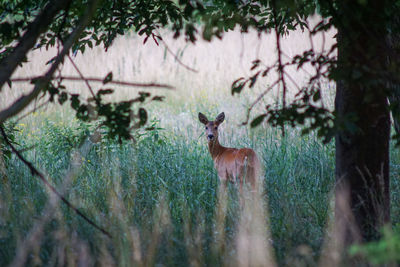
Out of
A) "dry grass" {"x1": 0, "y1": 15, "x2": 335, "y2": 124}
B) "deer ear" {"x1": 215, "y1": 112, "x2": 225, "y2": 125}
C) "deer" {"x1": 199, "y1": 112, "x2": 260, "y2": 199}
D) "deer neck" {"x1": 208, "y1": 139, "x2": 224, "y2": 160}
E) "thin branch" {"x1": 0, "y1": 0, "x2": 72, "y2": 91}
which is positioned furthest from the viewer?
"dry grass" {"x1": 0, "y1": 15, "x2": 335, "y2": 124}

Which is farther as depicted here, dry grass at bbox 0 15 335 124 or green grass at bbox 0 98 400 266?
dry grass at bbox 0 15 335 124

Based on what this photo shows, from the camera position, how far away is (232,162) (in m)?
6.50

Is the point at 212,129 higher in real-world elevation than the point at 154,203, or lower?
higher

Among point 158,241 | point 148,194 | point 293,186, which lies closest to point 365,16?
point 158,241

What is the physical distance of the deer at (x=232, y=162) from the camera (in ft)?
18.4

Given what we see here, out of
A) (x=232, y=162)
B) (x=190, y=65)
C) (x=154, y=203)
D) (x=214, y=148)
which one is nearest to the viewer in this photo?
(x=154, y=203)

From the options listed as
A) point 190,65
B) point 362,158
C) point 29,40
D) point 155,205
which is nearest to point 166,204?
point 155,205

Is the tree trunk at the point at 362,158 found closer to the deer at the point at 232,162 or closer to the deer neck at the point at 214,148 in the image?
the deer at the point at 232,162

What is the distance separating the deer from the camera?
221 inches

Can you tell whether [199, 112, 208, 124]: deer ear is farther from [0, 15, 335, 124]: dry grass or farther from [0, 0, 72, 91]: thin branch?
[0, 0, 72, 91]: thin branch

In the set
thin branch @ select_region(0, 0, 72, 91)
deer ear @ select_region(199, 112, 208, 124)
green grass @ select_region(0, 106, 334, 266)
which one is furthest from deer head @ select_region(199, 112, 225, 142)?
thin branch @ select_region(0, 0, 72, 91)

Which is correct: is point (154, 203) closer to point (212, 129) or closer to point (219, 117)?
point (212, 129)

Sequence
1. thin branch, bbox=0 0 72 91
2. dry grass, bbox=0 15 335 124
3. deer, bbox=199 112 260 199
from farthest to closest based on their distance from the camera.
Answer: dry grass, bbox=0 15 335 124, deer, bbox=199 112 260 199, thin branch, bbox=0 0 72 91

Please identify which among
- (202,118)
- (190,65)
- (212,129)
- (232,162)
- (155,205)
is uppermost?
(190,65)
